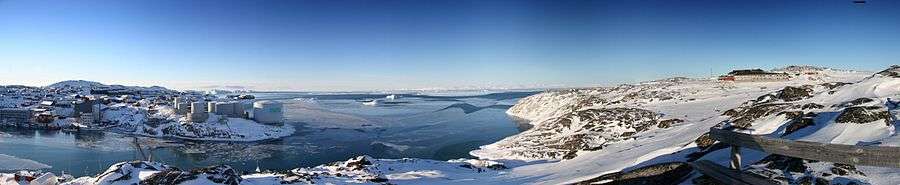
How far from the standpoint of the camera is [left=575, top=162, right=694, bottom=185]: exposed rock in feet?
41.7

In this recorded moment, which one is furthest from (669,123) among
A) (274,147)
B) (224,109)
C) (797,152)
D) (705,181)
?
(224,109)

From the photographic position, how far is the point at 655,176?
13922 millimetres

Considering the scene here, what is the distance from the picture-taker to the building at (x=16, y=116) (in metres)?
133

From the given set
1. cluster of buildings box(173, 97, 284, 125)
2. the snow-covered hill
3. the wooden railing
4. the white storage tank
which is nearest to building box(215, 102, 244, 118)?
cluster of buildings box(173, 97, 284, 125)

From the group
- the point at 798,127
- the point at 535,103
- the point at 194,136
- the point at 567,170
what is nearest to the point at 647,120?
the point at 567,170

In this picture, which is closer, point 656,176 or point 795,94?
point 656,176

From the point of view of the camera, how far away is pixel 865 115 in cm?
1545

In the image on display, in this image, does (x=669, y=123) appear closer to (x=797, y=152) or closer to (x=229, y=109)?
(x=797, y=152)

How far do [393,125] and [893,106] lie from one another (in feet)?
326

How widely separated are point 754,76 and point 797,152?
3898 inches

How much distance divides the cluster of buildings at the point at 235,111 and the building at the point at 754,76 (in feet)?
308

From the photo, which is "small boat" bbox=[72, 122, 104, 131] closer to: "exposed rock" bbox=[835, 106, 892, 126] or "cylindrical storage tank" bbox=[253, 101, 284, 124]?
"cylindrical storage tank" bbox=[253, 101, 284, 124]

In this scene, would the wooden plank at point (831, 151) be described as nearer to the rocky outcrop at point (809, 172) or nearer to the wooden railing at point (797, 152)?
the wooden railing at point (797, 152)

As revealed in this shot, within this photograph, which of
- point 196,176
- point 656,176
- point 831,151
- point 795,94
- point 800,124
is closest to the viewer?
point 831,151
